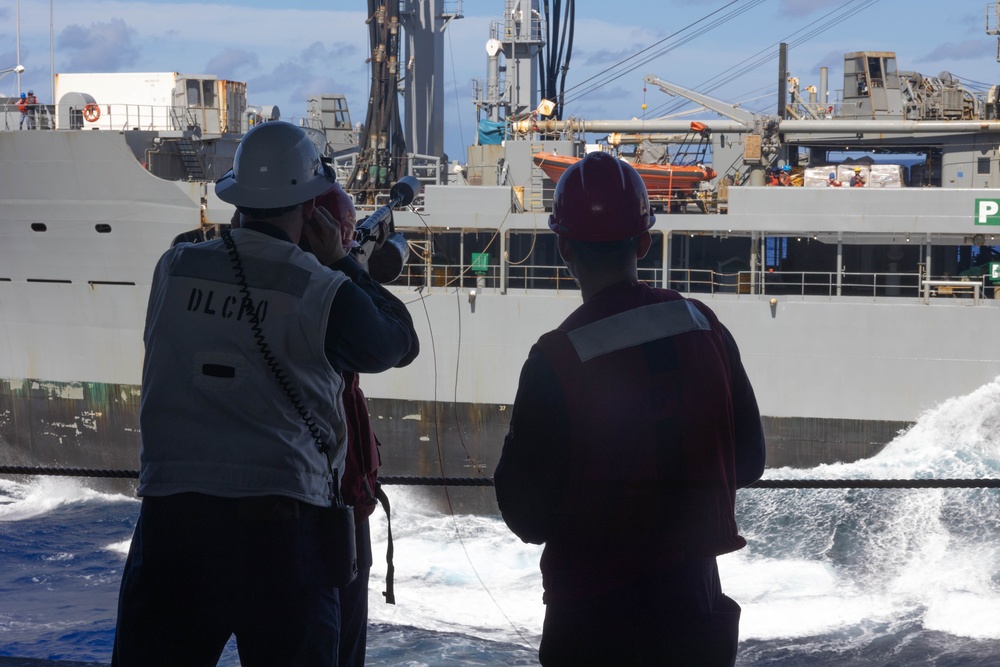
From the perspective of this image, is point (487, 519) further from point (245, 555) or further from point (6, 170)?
point (245, 555)

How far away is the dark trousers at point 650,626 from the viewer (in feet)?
5.27

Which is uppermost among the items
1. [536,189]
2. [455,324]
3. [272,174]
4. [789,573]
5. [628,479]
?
[536,189]

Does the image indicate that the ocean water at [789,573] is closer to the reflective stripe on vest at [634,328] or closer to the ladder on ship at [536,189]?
the ladder on ship at [536,189]

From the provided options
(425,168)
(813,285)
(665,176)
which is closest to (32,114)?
(425,168)

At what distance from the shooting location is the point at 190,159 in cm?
1516

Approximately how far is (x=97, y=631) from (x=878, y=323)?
9542mm

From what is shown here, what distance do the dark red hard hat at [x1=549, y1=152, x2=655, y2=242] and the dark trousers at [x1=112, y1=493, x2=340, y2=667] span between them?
0.69m

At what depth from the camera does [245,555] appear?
1.70 meters

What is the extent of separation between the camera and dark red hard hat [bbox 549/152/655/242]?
67.6 inches

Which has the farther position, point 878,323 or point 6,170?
point 6,170

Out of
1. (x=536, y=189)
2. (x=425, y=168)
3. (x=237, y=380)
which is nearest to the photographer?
(x=237, y=380)

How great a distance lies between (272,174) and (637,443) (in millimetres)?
850

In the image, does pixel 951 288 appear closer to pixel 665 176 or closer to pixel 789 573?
pixel 665 176

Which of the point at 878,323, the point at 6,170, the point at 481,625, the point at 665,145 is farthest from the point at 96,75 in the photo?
the point at 878,323
